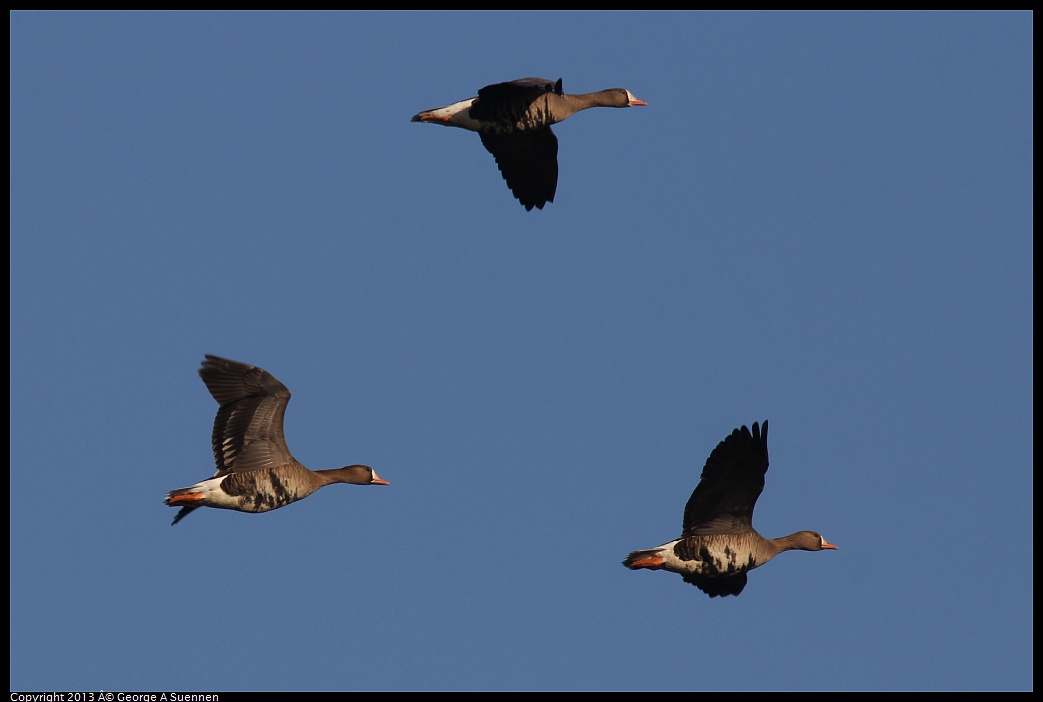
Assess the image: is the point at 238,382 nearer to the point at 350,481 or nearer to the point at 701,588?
the point at 350,481

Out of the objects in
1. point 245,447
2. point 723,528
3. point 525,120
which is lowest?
point 723,528

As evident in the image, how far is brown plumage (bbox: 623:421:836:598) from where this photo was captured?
22156 millimetres

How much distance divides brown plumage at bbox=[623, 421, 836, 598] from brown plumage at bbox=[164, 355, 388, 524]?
16.2 feet

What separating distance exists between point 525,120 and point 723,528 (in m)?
6.79

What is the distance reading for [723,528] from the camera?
901 inches

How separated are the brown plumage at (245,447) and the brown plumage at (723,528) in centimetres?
493

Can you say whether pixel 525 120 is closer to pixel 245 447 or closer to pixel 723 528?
pixel 245 447

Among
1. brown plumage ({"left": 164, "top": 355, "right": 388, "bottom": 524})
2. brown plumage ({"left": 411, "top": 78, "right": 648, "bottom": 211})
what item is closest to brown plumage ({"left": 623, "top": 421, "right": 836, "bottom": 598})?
brown plumage ({"left": 164, "top": 355, "right": 388, "bottom": 524})

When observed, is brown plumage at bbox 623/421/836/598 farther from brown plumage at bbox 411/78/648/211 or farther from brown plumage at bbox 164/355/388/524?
brown plumage at bbox 411/78/648/211

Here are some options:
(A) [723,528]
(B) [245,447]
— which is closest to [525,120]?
(B) [245,447]

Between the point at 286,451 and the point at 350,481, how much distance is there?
1285 mm

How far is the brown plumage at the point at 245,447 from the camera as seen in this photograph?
74.9 feet
